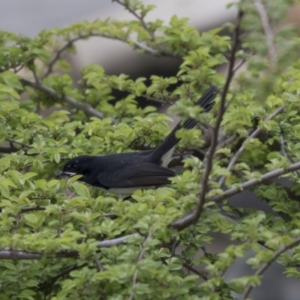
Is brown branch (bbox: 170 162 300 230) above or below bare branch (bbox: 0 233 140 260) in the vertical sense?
above

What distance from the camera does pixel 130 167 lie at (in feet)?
18.1

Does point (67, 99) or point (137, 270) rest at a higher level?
point (67, 99)

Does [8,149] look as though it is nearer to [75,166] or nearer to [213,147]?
[75,166]

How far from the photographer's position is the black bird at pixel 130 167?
4.90 metres

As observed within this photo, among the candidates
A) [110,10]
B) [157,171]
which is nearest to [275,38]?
[157,171]

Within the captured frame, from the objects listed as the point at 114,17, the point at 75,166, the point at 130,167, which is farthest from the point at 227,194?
the point at 114,17

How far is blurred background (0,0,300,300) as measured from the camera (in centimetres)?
1066

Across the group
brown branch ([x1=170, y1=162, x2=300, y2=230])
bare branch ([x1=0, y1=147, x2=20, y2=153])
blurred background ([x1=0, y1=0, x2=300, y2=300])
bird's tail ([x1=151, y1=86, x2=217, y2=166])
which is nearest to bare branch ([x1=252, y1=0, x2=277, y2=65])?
brown branch ([x1=170, y1=162, x2=300, y2=230])

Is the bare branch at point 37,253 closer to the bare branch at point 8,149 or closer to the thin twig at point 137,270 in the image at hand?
the thin twig at point 137,270

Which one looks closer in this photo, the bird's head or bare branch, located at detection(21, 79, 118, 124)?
the bird's head

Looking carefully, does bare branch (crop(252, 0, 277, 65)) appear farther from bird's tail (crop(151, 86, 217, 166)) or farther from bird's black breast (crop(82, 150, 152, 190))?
bird's black breast (crop(82, 150, 152, 190))

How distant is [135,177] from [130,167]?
0.08m

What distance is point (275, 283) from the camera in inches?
252

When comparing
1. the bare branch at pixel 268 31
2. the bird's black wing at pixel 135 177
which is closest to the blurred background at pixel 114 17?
the bird's black wing at pixel 135 177
